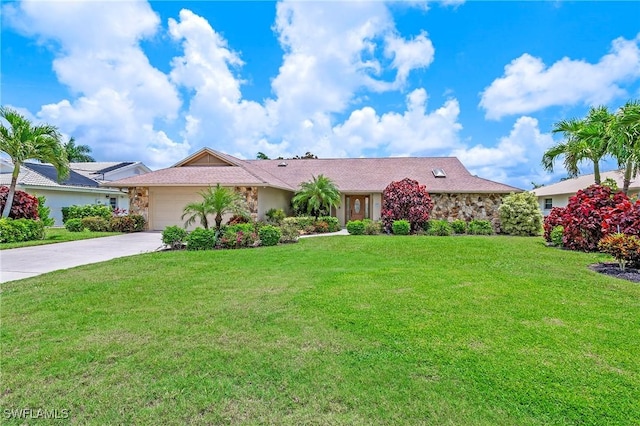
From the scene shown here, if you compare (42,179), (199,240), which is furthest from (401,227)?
(42,179)

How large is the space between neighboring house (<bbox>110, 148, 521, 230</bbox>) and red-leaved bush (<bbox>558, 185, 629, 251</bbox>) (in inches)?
291

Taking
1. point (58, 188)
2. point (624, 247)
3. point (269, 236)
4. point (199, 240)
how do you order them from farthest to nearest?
1. point (58, 188)
2. point (269, 236)
3. point (199, 240)
4. point (624, 247)

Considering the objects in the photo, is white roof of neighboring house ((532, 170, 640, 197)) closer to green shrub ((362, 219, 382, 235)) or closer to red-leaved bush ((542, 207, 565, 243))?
red-leaved bush ((542, 207, 565, 243))

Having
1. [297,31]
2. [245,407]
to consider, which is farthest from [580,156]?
[245,407]

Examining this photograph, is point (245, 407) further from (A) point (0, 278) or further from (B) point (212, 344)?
(A) point (0, 278)

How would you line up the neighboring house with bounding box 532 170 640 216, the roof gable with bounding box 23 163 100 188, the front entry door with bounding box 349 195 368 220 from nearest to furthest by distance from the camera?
the front entry door with bounding box 349 195 368 220, the neighboring house with bounding box 532 170 640 216, the roof gable with bounding box 23 163 100 188

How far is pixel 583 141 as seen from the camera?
47.4ft

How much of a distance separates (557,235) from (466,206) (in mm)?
7620

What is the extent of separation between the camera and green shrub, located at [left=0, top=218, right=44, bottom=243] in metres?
13.2

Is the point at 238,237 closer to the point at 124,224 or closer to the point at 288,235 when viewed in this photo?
the point at 288,235

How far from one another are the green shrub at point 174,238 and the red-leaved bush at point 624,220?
44.4 ft

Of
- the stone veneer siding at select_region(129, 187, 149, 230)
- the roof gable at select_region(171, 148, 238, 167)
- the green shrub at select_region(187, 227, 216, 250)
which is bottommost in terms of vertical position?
the green shrub at select_region(187, 227, 216, 250)

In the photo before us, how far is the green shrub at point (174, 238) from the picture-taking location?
40.3 feet

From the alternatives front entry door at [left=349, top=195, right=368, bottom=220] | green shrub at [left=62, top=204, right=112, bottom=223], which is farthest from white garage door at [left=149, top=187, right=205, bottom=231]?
front entry door at [left=349, top=195, right=368, bottom=220]
